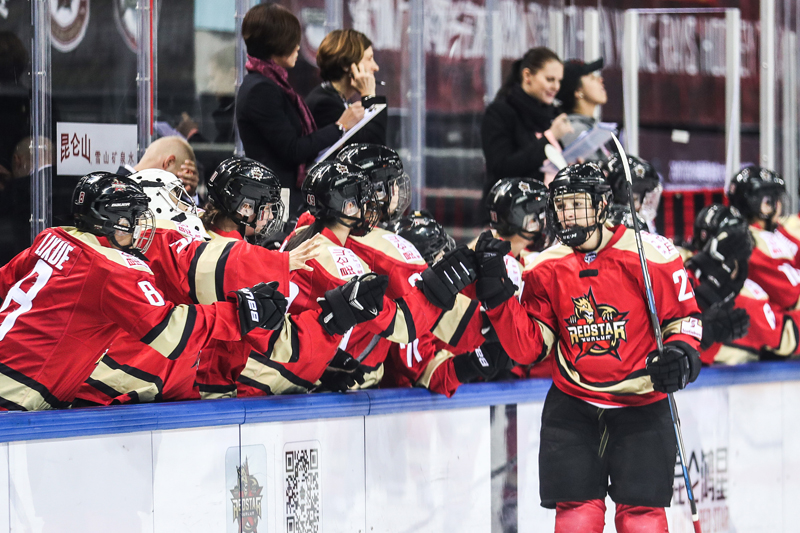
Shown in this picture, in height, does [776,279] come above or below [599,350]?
above

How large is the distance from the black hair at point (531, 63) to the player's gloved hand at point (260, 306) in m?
2.88

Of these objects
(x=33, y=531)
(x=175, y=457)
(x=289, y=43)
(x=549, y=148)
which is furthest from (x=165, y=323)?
(x=549, y=148)

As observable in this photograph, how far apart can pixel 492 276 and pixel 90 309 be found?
139cm

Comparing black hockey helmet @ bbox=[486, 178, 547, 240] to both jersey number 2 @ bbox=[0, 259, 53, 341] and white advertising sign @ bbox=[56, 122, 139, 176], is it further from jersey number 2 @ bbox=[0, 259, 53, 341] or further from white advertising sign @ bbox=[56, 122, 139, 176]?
jersey number 2 @ bbox=[0, 259, 53, 341]

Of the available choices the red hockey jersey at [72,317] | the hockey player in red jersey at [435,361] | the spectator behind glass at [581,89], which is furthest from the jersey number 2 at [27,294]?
the spectator behind glass at [581,89]

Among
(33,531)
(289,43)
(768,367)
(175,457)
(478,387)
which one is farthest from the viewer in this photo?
(768,367)

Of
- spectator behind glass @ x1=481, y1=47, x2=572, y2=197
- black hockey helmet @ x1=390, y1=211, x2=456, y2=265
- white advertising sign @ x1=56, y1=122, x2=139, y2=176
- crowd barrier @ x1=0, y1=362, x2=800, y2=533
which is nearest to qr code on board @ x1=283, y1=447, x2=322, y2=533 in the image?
crowd barrier @ x1=0, y1=362, x2=800, y2=533

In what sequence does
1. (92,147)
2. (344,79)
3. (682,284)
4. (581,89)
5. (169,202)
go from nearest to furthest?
(682,284), (169,202), (92,147), (344,79), (581,89)

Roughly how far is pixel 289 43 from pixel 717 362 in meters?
2.73

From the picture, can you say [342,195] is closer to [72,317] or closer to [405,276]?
[405,276]

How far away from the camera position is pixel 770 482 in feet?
17.9

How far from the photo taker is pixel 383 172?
4605 mm

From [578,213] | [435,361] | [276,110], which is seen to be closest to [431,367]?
[435,361]

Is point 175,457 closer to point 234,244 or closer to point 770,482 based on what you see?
point 234,244
